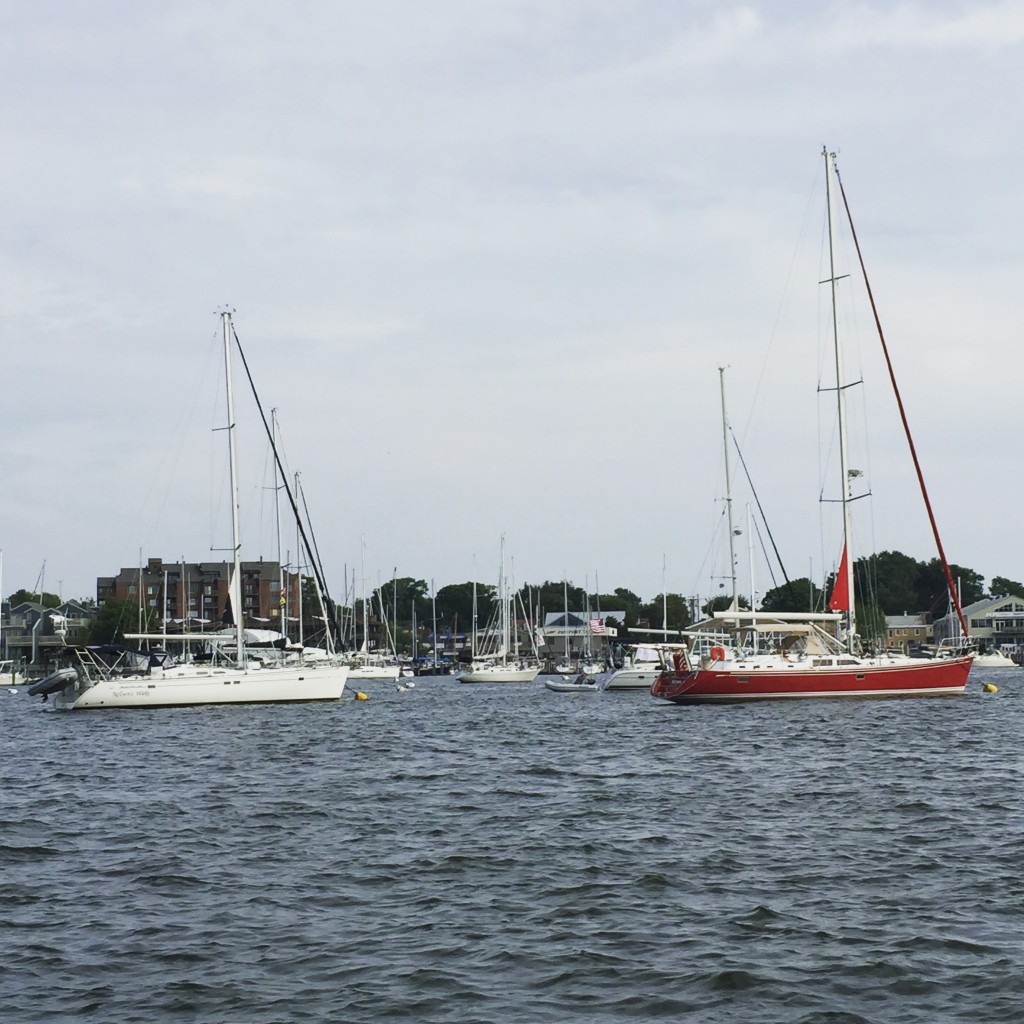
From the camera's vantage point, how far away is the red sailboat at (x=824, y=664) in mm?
54469

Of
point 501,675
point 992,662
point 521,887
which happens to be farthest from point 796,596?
point 521,887

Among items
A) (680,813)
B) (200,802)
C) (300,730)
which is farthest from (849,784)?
(300,730)

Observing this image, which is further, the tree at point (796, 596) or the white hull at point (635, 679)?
the tree at point (796, 596)

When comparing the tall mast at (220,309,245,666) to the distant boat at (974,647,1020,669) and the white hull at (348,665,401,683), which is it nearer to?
the white hull at (348,665,401,683)

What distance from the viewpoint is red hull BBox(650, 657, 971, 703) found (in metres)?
54.3

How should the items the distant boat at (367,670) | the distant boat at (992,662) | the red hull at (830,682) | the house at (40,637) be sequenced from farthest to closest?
the house at (40,637), the distant boat at (992,662), the distant boat at (367,670), the red hull at (830,682)

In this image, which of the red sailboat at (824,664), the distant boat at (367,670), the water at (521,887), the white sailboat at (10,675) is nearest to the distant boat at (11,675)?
the white sailboat at (10,675)

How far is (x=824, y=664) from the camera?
54500 millimetres

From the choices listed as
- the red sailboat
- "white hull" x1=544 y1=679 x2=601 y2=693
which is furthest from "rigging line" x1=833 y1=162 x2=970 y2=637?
"white hull" x1=544 y1=679 x2=601 y2=693

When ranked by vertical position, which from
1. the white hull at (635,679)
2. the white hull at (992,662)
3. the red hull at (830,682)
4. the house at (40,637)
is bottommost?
the white hull at (992,662)

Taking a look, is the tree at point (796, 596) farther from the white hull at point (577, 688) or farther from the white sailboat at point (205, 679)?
the white sailboat at point (205, 679)

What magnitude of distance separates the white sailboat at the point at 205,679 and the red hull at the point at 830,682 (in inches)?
657

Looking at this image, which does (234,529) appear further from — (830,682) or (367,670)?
(367,670)

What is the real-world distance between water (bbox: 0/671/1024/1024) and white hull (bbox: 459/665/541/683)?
8340cm
